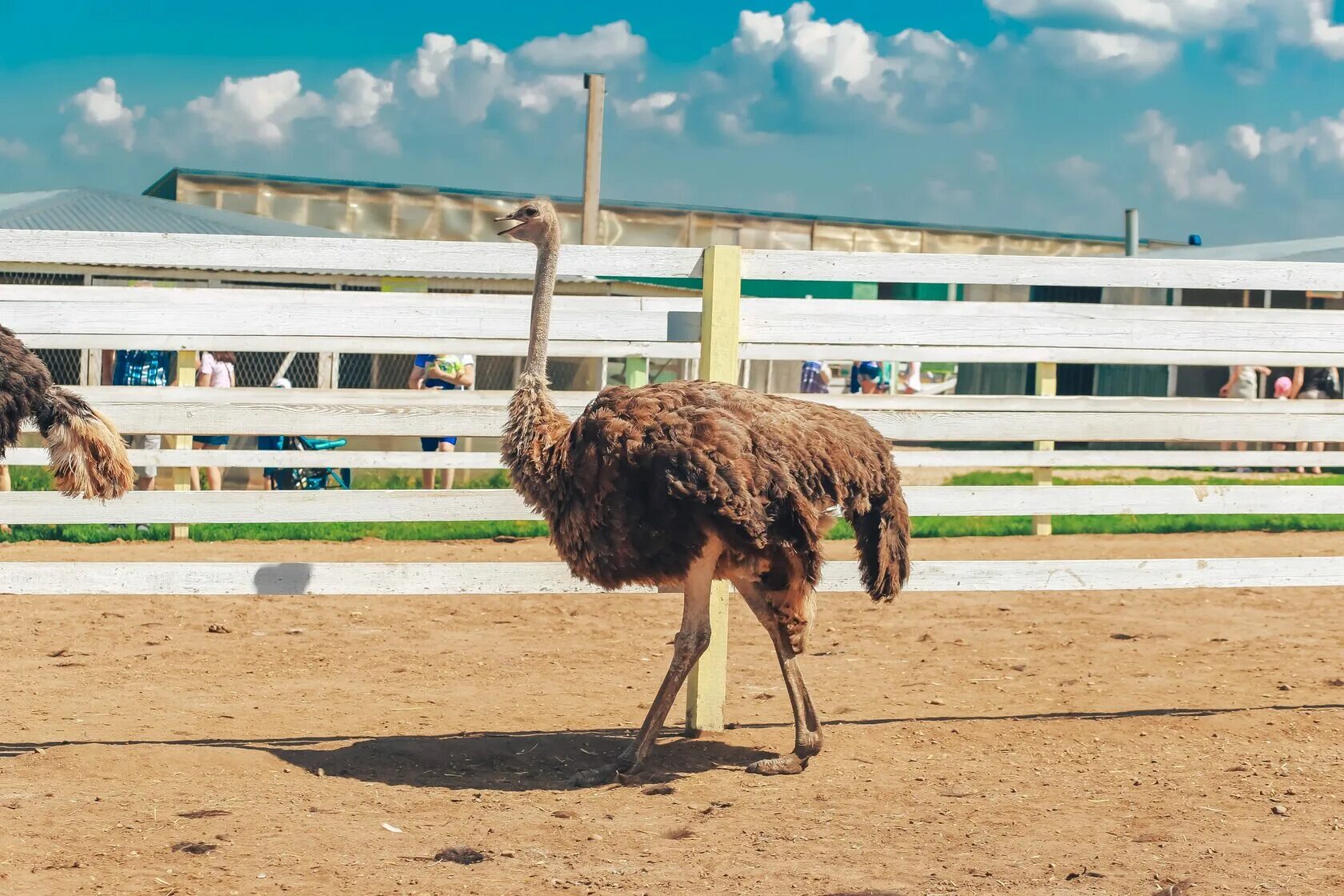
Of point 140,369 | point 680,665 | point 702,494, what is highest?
point 140,369

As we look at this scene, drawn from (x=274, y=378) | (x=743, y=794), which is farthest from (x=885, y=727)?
(x=274, y=378)

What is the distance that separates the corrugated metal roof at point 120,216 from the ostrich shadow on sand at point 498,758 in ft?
36.5

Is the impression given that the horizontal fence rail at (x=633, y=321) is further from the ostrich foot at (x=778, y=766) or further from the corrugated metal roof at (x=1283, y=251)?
the corrugated metal roof at (x=1283, y=251)

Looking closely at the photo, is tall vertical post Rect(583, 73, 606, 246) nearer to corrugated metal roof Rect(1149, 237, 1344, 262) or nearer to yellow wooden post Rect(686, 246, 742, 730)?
corrugated metal roof Rect(1149, 237, 1344, 262)

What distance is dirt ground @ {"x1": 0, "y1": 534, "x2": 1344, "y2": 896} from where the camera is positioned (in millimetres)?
3896

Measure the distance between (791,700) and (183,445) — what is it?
22.4 ft

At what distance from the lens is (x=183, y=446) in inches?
416

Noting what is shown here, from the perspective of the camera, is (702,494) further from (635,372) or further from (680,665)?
(635,372)

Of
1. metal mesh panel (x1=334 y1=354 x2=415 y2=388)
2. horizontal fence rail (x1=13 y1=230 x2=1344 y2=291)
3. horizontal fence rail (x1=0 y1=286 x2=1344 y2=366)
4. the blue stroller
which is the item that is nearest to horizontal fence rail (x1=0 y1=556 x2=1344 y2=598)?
horizontal fence rail (x1=0 y1=286 x2=1344 y2=366)

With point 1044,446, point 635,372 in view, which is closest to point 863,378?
point 1044,446

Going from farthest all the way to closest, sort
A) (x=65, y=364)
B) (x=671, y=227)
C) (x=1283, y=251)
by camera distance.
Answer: (x=671, y=227) → (x=1283, y=251) → (x=65, y=364)

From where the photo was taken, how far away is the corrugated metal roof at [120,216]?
1566 centimetres

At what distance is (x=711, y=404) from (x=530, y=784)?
53.3 inches

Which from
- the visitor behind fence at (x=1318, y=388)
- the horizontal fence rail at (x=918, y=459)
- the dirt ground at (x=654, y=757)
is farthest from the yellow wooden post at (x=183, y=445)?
the visitor behind fence at (x=1318, y=388)
